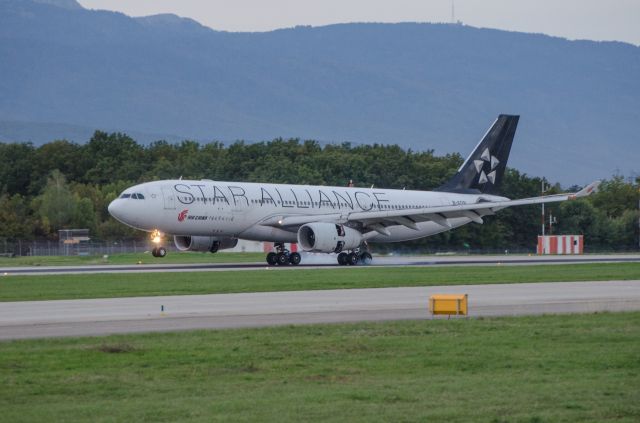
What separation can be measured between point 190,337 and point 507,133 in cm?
4853

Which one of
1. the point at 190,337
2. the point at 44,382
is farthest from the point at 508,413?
the point at 190,337

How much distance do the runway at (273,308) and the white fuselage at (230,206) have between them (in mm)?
17653

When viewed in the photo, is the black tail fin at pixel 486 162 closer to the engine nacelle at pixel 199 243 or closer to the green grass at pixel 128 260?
the green grass at pixel 128 260

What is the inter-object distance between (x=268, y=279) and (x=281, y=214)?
14.5 m

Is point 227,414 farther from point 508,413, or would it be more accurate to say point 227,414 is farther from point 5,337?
point 5,337

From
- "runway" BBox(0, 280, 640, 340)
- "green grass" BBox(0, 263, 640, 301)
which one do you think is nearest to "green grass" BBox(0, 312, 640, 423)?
"runway" BBox(0, 280, 640, 340)

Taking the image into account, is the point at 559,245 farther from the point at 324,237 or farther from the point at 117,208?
the point at 117,208

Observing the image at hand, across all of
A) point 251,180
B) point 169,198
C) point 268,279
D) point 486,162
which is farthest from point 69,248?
point 268,279

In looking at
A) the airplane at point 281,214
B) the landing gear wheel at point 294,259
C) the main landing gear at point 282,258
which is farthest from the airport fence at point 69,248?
the landing gear wheel at point 294,259

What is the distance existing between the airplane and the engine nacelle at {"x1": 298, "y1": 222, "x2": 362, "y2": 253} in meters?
0.05

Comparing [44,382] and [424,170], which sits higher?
[424,170]

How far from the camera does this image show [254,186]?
187ft

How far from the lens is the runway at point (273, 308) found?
25.4m

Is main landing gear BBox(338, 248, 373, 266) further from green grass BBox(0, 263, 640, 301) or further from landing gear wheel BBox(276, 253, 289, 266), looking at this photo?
green grass BBox(0, 263, 640, 301)
